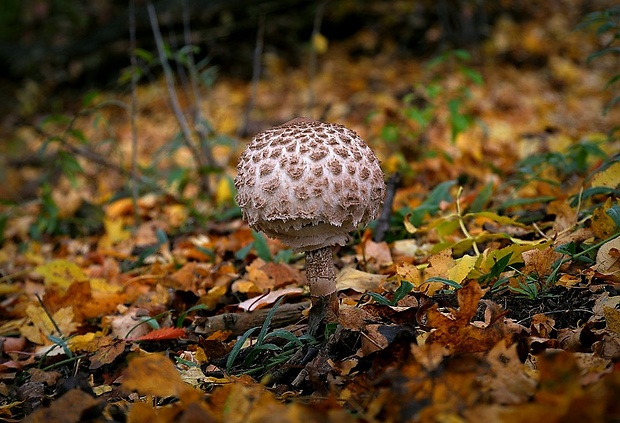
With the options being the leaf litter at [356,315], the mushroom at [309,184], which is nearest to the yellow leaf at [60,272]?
the leaf litter at [356,315]

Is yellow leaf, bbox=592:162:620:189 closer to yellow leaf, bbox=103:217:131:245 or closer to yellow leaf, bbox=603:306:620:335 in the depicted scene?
yellow leaf, bbox=603:306:620:335

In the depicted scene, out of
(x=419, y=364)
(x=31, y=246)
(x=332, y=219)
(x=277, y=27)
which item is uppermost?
(x=277, y=27)

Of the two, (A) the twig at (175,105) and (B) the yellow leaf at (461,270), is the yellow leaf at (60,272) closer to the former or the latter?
(A) the twig at (175,105)

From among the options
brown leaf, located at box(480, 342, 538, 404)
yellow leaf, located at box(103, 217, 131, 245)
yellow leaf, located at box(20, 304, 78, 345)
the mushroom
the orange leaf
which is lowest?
yellow leaf, located at box(103, 217, 131, 245)

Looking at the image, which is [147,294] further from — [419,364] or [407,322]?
Result: [419,364]

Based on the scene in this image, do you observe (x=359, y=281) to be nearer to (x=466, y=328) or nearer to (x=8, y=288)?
(x=466, y=328)

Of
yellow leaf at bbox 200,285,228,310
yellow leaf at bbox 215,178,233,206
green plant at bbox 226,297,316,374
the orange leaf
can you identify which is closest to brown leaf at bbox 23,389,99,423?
green plant at bbox 226,297,316,374

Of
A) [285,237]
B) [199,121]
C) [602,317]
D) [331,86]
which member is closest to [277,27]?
[331,86]
